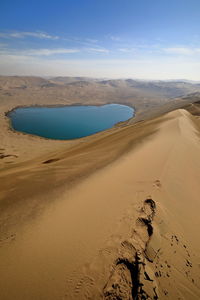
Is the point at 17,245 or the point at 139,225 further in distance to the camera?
the point at 139,225

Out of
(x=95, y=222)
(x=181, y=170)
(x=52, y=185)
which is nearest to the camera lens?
(x=95, y=222)

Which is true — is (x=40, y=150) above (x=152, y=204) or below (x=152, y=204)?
below

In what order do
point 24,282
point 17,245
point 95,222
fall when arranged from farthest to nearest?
point 95,222, point 17,245, point 24,282

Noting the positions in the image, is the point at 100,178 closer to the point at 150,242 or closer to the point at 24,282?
the point at 150,242

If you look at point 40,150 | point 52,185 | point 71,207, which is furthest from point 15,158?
point 71,207

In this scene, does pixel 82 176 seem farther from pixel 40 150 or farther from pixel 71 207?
pixel 40 150

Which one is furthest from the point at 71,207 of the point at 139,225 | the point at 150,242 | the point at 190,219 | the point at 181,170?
the point at 181,170

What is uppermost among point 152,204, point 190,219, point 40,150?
point 152,204
